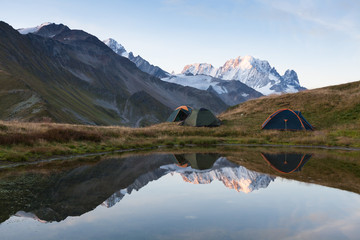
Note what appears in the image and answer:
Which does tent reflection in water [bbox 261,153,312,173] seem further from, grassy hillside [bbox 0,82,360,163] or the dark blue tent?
the dark blue tent

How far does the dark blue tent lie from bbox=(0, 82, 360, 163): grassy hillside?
4.31 ft

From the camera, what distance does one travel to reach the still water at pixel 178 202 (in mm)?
8328

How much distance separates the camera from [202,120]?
138ft

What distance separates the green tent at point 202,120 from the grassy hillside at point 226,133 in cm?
153

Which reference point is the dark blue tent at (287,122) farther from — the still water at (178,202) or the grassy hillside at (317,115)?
the still water at (178,202)

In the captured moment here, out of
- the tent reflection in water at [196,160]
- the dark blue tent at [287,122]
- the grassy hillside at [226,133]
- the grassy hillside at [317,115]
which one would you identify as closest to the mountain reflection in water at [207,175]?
the tent reflection in water at [196,160]

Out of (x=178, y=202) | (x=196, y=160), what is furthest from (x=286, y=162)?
(x=178, y=202)

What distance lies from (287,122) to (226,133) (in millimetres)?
7653

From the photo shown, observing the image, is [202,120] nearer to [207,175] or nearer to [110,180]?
[207,175]

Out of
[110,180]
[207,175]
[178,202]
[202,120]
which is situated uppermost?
[202,120]

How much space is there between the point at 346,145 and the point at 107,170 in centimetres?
2208

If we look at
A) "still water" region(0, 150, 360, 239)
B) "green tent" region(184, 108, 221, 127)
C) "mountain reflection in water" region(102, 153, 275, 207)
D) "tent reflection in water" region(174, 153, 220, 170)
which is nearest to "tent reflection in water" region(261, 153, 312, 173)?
"still water" region(0, 150, 360, 239)

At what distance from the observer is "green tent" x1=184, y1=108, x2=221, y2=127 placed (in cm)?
4181

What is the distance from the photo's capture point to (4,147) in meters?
20.0
